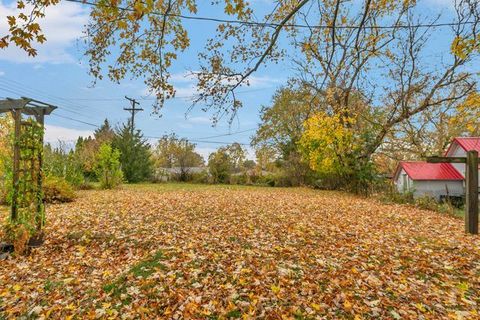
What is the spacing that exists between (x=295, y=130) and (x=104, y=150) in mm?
12611

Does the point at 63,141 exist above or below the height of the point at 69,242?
above

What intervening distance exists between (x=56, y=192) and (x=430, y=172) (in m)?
16.1

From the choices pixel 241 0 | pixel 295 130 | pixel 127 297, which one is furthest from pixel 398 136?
pixel 127 297

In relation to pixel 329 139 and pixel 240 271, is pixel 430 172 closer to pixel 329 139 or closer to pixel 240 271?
pixel 329 139

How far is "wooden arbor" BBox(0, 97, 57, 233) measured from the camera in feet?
14.5

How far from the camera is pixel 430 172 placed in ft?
48.8

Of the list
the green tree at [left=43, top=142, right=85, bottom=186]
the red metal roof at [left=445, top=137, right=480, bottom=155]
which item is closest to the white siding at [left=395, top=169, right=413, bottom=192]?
the red metal roof at [left=445, top=137, right=480, bottom=155]

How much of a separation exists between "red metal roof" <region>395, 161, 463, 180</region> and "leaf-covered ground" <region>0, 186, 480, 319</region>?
9.63m

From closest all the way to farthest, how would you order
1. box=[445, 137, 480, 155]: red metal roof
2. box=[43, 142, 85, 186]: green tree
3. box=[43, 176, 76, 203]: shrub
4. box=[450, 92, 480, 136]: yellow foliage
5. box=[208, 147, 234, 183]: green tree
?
box=[450, 92, 480, 136]: yellow foliage < box=[43, 176, 76, 203]: shrub < box=[43, 142, 85, 186]: green tree < box=[445, 137, 480, 155]: red metal roof < box=[208, 147, 234, 183]: green tree

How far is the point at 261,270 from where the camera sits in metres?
3.58

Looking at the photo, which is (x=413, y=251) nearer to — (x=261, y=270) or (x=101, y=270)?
(x=261, y=270)

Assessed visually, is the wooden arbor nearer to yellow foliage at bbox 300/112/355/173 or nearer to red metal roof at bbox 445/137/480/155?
yellow foliage at bbox 300/112/355/173

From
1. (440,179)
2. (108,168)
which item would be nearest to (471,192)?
(440,179)

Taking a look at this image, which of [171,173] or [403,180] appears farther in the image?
[171,173]
